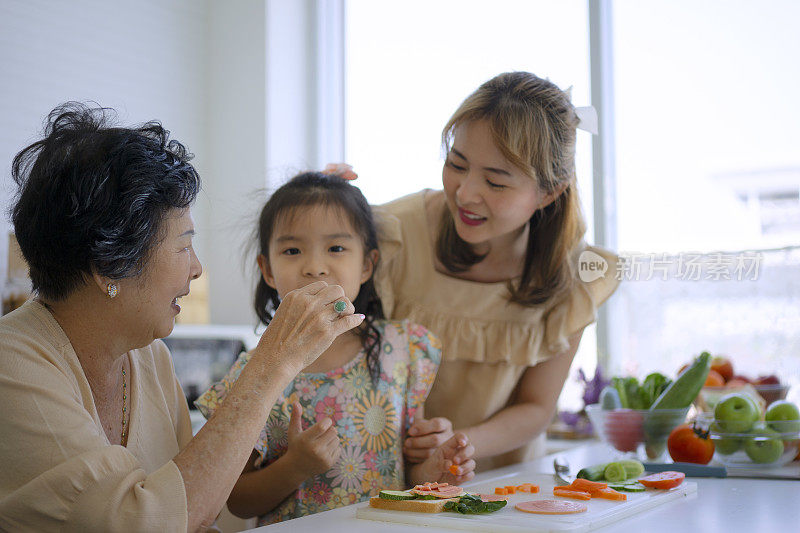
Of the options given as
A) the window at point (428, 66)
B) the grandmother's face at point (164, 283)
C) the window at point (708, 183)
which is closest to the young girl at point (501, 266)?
the grandmother's face at point (164, 283)

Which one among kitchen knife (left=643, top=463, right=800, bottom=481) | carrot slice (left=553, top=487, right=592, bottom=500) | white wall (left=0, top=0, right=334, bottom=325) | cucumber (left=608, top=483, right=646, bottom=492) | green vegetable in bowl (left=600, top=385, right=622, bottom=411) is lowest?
kitchen knife (left=643, top=463, right=800, bottom=481)

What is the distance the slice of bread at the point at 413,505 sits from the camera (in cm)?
114

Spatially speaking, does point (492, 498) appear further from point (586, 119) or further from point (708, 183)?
point (708, 183)

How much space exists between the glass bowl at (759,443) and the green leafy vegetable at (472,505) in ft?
2.28

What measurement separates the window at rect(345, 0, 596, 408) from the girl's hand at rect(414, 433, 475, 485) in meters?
1.67

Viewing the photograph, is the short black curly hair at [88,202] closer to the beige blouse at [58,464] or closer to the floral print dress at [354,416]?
the beige blouse at [58,464]

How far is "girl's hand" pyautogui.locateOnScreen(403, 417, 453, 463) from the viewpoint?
4.99ft

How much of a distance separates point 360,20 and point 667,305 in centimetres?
207

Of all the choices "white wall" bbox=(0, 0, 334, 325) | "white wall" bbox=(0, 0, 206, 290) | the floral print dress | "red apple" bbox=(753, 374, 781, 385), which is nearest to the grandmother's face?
the floral print dress

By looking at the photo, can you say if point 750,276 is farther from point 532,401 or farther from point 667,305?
point 532,401

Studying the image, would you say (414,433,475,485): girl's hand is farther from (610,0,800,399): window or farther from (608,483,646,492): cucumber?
(610,0,800,399): window

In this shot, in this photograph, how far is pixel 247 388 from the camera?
3.45ft

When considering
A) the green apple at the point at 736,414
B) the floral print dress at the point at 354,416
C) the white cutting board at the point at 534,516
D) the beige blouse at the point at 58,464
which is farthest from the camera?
the green apple at the point at 736,414

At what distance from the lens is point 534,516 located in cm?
110
